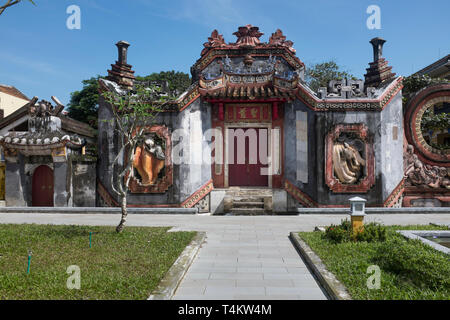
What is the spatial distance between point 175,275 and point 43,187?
13973 mm

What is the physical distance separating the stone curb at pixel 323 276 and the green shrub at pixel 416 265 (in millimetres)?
1148

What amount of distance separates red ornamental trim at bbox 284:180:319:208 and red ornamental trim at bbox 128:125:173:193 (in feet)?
18.5

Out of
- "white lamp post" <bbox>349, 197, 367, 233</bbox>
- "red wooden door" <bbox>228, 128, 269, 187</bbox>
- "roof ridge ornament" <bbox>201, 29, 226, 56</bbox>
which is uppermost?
"roof ridge ornament" <bbox>201, 29, 226, 56</bbox>

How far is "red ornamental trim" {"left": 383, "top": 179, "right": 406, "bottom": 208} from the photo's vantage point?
15.1 meters

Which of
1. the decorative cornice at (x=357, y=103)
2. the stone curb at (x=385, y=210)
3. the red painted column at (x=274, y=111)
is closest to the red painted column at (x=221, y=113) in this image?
the red painted column at (x=274, y=111)

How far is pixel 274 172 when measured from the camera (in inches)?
667

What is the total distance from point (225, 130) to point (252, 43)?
4.93 m

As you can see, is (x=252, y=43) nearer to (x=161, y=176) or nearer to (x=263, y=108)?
(x=263, y=108)

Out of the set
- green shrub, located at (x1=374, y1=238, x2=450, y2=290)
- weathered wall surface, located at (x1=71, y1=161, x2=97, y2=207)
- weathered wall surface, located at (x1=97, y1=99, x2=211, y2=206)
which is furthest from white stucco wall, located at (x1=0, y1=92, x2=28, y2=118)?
green shrub, located at (x1=374, y1=238, x2=450, y2=290)

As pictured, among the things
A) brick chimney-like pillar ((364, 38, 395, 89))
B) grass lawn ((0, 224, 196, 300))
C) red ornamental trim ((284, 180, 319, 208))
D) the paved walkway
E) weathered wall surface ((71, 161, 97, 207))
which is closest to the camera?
grass lawn ((0, 224, 196, 300))

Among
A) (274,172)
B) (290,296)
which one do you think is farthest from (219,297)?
(274,172)

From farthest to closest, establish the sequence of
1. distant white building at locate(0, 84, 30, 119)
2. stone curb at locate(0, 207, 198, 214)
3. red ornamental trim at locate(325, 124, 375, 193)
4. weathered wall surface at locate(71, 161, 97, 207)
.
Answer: distant white building at locate(0, 84, 30, 119) < weathered wall surface at locate(71, 161, 97, 207) < red ornamental trim at locate(325, 124, 375, 193) < stone curb at locate(0, 207, 198, 214)

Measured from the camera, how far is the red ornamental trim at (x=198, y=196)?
15711 mm

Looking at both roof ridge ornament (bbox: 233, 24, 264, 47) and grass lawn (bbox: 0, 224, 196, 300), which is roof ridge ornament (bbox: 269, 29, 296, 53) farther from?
grass lawn (bbox: 0, 224, 196, 300)
